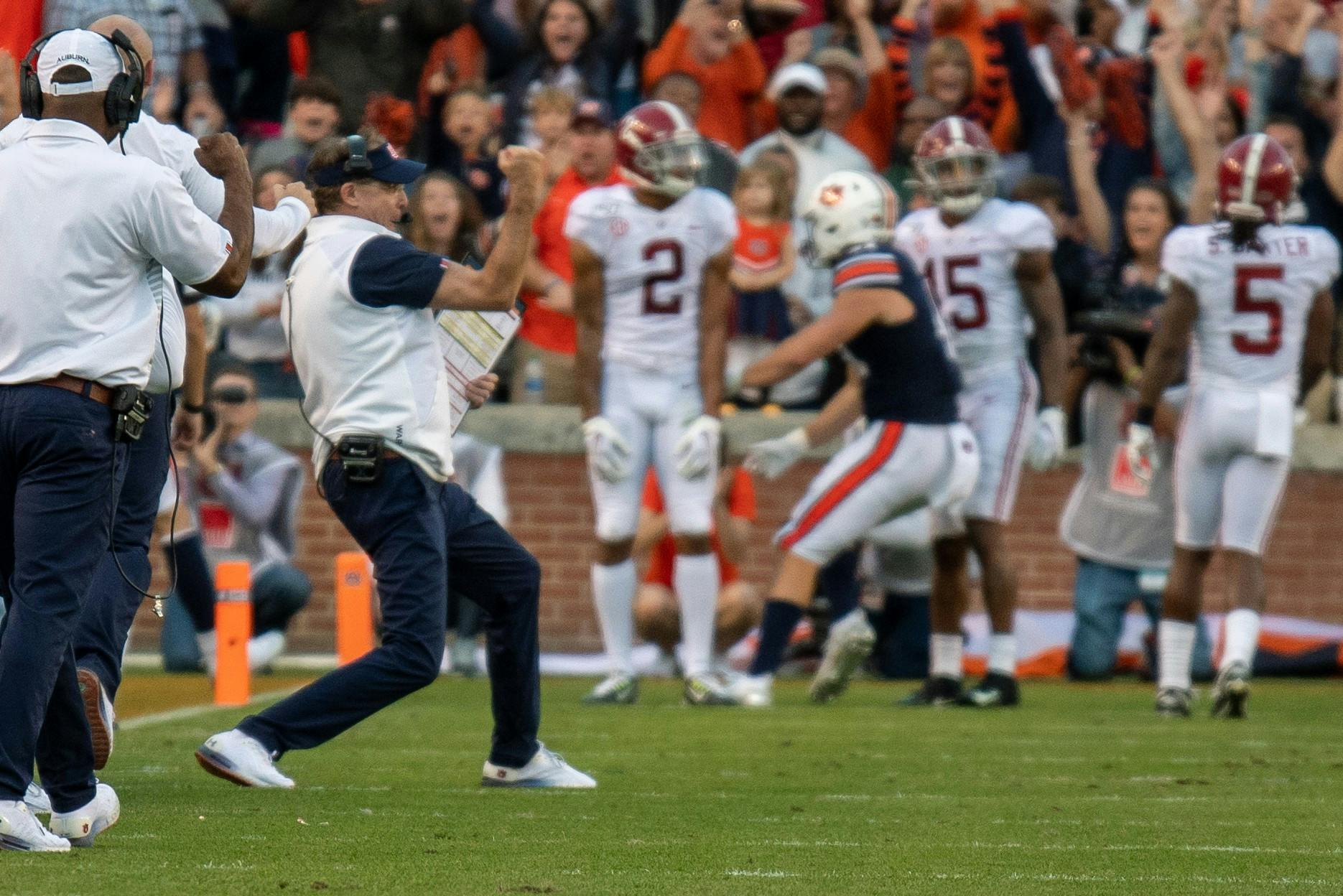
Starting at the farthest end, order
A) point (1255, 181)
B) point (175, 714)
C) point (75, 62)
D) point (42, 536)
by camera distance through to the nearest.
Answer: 1. point (1255, 181)
2. point (175, 714)
3. point (75, 62)
4. point (42, 536)

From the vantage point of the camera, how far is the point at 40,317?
491cm

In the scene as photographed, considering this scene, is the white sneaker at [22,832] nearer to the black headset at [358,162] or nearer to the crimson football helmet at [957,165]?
the black headset at [358,162]

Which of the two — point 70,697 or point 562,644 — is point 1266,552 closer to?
point 562,644

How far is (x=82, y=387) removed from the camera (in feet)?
16.1

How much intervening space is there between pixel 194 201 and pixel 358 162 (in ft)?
2.69

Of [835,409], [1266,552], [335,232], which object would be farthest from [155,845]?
[1266,552]

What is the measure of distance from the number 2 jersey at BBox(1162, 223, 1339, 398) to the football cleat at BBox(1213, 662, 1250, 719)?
1.24 meters

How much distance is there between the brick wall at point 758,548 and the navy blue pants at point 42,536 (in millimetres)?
8059

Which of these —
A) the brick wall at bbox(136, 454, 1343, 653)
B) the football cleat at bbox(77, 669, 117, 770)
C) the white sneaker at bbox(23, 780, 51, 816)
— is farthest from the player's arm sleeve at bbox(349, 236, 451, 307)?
the brick wall at bbox(136, 454, 1343, 653)

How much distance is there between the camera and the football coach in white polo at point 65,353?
4855 mm

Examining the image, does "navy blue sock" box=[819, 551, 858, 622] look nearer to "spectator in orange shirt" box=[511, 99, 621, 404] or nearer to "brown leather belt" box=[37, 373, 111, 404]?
"spectator in orange shirt" box=[511, 99, 621, 404]

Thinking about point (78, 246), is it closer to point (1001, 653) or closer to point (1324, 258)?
point (1001, 653)

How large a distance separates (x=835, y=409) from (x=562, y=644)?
3326 mm

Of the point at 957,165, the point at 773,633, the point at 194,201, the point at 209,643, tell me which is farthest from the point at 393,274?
the point at 957,165
